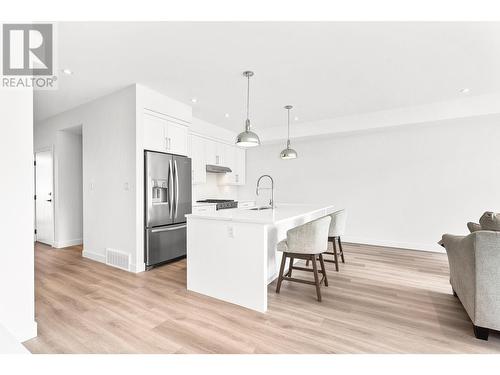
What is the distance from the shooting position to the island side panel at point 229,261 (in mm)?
2379

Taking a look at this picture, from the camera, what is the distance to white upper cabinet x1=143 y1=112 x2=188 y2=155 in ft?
11.8

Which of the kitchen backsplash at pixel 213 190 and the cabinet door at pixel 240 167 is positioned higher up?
the cabinet door at pixel 240 167

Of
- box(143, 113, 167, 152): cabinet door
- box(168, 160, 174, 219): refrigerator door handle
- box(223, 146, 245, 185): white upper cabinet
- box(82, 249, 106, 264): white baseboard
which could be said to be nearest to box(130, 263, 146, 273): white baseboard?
box(82, 249, 106, 264): white baseboard

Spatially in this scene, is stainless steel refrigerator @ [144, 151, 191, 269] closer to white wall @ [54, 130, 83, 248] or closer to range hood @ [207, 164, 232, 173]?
range hood @ [207, 164, 232, 173]

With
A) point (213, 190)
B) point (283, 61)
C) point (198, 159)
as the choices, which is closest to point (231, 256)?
point (283, 61)

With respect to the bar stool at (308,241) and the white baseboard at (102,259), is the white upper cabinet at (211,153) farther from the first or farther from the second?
the bar stool at (308,241)

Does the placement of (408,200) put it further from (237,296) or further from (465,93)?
(237,296)

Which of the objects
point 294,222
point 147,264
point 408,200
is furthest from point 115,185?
point 408,200

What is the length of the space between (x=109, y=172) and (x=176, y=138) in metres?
1.15

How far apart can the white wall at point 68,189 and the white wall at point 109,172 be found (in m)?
0.74

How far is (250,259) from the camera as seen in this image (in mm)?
2424

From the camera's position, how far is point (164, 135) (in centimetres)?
387

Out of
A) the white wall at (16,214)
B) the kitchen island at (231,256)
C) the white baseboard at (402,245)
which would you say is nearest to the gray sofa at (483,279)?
Result: the kitchen island at (231,256)

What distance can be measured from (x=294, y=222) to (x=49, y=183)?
4.98 meters
